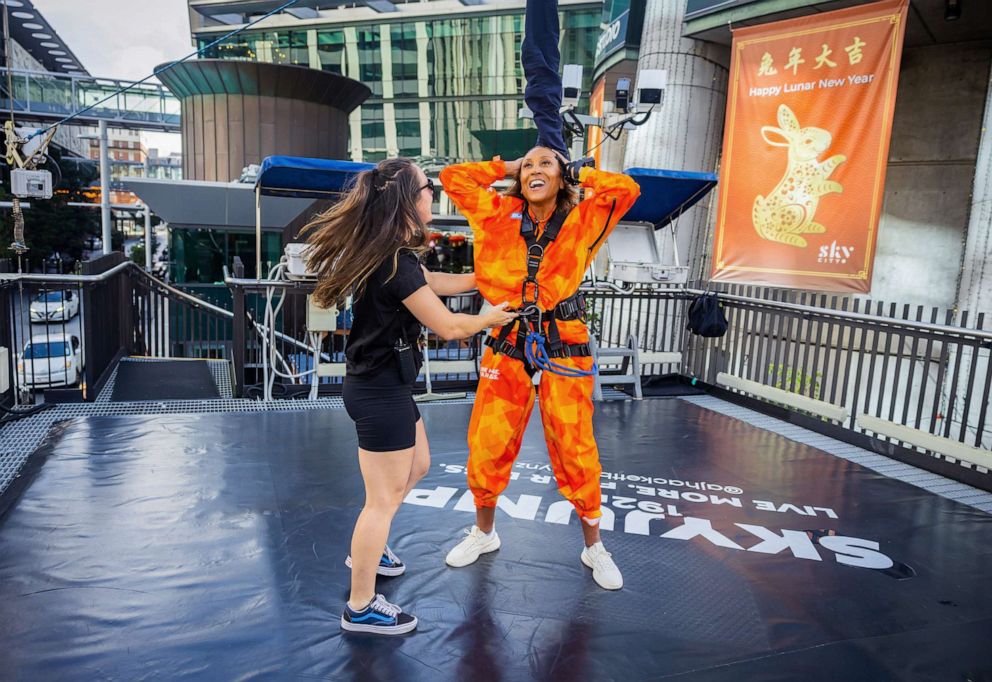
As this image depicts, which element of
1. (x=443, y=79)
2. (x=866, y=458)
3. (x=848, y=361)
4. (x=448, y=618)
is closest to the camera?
(x=448, y=618)

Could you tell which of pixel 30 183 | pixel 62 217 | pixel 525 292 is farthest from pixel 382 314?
pixel 62 217

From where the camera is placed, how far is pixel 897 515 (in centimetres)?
396

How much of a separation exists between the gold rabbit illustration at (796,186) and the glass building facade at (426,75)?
59.6 ft

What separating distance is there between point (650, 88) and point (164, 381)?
20.1 feet

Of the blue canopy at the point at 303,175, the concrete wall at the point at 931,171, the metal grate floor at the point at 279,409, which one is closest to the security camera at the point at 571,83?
the blue canopy at the point at 303,175

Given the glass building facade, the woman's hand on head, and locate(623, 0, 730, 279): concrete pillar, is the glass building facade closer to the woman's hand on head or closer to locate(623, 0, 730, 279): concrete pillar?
locate(623, 0, 730, 279): concrete pillar

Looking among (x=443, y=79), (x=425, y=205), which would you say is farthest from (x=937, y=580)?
(x=443, y=79)

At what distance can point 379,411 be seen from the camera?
90.4 inches

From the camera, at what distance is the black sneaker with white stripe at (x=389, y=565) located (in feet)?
9.49

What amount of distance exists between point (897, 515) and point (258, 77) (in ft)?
54.1

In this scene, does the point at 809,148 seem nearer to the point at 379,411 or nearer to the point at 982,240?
the point at 982,240

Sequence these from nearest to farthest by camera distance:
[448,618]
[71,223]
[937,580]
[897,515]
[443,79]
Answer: [448,618]
[937,580]
[897,515]
[443,79]
[71,223]

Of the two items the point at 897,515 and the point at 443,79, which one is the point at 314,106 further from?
the point at 897,515

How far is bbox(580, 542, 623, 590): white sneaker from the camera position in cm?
289
